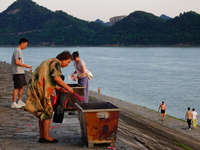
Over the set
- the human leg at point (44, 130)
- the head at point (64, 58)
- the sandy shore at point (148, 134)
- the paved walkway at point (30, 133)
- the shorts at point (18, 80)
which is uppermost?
the head at point (64, 58)

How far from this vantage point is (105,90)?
165ft

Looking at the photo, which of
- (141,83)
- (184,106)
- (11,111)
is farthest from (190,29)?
(11,111)

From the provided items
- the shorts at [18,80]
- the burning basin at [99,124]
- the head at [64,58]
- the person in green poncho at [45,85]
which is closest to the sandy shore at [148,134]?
the burning basin at [99,124]

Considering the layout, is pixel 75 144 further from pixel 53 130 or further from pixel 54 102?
pixel 53 130

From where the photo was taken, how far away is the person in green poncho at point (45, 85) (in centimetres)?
545

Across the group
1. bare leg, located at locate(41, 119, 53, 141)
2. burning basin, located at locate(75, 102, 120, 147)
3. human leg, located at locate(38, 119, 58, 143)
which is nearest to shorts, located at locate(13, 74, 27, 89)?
human leg, located at locate(38, 119, 58, 143)

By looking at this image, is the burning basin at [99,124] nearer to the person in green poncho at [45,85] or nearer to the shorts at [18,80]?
the person in green poncho at [45,85]

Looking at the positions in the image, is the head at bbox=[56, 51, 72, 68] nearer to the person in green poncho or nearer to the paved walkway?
the person in green poncho

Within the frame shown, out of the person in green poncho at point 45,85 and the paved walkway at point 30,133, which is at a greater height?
the person in green poncho at point 45,85

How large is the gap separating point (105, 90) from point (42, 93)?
1772 inches

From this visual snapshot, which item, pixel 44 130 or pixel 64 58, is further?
pixel 44 130

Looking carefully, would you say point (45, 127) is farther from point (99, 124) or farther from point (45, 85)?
point (99, 124)

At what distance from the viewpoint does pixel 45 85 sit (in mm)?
5469

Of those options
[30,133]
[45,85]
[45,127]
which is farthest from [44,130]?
[30,133]
